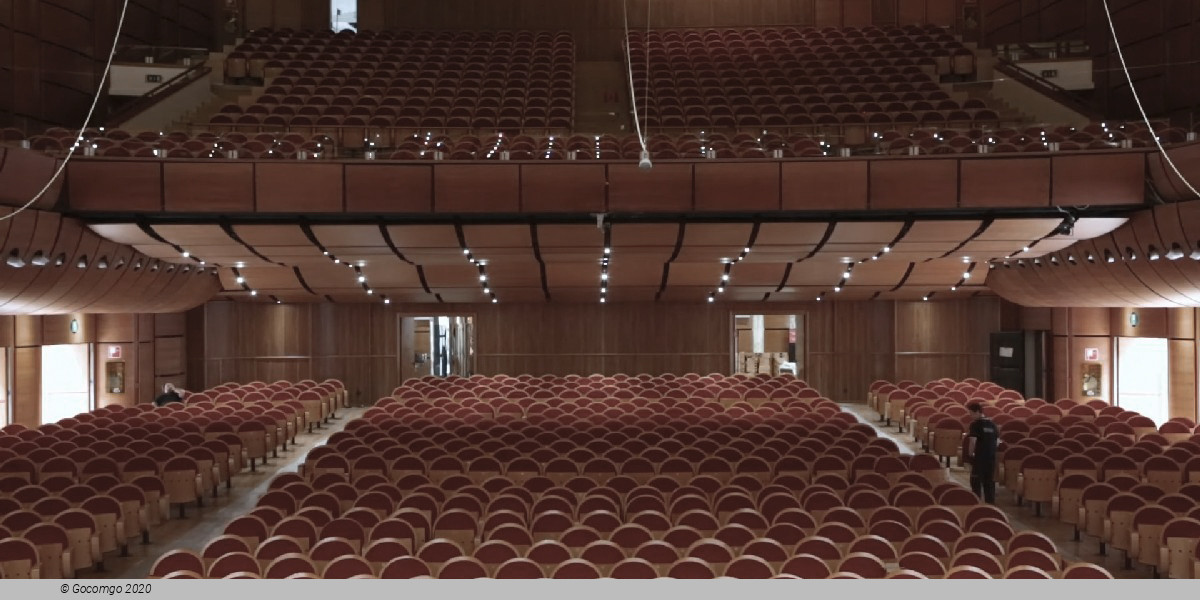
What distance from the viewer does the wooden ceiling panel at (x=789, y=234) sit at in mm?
14812

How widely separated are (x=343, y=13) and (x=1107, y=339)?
73.1 feet

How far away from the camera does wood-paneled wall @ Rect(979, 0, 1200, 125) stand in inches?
770

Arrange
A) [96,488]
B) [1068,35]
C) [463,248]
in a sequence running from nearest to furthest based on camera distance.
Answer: [96,488], [463,248], [1068,35]

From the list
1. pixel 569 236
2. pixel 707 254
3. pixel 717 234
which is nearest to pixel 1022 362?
pixel 707 254

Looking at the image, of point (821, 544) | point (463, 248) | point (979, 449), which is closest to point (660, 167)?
point (463, 248)

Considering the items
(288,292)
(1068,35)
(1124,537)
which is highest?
(1068,35)

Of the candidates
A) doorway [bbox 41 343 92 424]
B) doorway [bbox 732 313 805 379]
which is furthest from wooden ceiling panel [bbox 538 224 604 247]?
doorway [bbox 732 313 805 379]

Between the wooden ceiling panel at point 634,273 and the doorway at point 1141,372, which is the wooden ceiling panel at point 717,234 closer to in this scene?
the wooden ceiling panel at point 634,273

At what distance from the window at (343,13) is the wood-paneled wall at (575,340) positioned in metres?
Result: 10.7

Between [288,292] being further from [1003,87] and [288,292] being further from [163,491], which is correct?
[1003,87]

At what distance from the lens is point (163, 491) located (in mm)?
11531

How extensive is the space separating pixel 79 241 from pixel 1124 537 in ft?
42.2

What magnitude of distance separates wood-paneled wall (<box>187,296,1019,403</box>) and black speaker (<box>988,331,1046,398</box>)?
1998 mm

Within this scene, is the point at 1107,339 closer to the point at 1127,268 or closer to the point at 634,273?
the point at 1127,268
